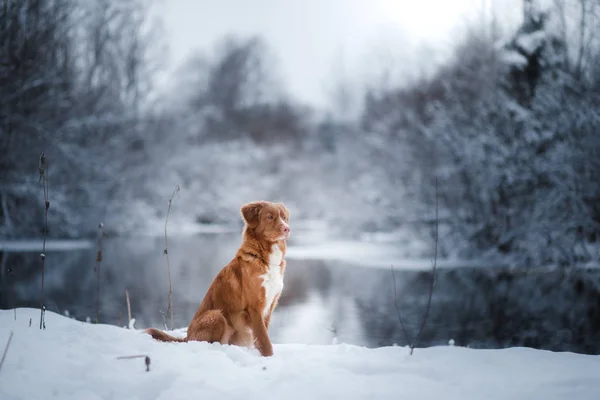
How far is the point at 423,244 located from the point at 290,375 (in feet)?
54.3

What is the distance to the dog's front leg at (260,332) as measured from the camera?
171 inches

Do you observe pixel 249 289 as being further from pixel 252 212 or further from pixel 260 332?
pixel 252 212

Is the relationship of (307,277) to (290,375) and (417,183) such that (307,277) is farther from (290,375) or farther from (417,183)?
(290,375)

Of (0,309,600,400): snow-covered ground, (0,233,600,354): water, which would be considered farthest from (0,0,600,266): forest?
(0,309,600,400): snow-covered ground

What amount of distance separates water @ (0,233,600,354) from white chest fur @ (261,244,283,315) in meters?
1.64

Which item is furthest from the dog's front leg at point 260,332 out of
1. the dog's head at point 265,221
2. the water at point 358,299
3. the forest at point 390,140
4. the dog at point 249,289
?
the forest at point 390,140

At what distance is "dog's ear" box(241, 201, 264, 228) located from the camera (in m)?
4.45

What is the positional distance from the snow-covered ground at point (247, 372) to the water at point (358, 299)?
758mm

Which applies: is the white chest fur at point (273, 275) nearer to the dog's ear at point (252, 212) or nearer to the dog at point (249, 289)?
the dog at point (249, 289)

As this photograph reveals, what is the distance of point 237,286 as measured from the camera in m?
4.34

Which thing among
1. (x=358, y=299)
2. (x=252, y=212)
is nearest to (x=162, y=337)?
(x=252, y=212)

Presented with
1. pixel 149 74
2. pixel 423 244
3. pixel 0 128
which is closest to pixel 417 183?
pixel 423 244

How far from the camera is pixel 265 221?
4422 mm

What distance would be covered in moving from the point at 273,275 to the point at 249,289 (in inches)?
8.9
